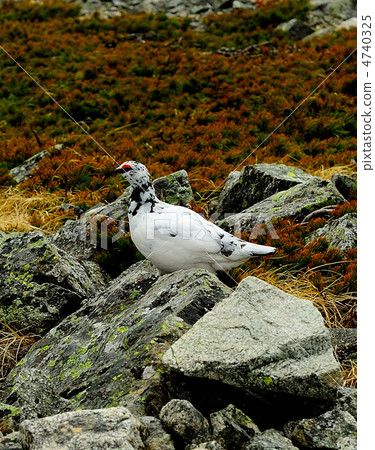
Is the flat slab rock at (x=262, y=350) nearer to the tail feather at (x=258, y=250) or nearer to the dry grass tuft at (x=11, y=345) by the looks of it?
the tail feather at (x=258, y=250)

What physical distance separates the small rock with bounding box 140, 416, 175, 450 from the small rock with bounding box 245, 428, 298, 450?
0.46 m

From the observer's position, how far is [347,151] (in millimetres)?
11391

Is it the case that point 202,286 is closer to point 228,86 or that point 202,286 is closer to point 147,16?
point 228,86

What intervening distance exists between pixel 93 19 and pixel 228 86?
6.96 m

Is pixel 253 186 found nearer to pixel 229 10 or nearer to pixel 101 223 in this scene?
pixel 101 223

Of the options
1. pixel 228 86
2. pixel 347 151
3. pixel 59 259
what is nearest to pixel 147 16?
pixel 228 86

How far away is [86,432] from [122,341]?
4.75 feet

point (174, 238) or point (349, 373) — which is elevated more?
point (174, 238)

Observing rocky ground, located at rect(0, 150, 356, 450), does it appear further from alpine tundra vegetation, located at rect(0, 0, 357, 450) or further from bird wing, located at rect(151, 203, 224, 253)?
bird wing, located at rect(151, 203, 224, 253)

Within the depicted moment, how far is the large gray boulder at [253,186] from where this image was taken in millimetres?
8484

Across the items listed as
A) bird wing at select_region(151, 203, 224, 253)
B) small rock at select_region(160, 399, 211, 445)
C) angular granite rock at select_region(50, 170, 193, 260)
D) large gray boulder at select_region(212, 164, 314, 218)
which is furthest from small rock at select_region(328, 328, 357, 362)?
large gray boulder at select_region(212, 164, 314, 218)

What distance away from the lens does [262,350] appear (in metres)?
3.89

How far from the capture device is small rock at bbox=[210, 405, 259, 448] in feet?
11.6
